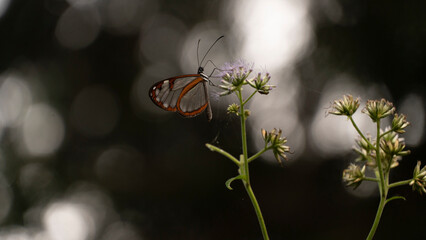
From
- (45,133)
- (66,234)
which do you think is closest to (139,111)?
(45,133)

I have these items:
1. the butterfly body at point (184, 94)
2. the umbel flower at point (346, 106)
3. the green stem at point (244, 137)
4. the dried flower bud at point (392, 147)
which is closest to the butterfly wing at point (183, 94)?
the butterfly body at point (184, 94)

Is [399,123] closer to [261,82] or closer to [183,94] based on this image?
[261,82]

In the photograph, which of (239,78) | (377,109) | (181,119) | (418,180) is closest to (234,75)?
(239,78)

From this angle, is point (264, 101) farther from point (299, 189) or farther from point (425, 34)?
point (425, 34)

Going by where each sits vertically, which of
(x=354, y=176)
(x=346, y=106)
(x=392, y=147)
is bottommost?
(x=354, y=176)

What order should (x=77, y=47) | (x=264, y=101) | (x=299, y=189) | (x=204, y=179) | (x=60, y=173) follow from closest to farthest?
1. (x=264, y=101)
2. (x=299, y=189)
3. (x=204, y=179)
4. (x=60, y=173)
5. (x=77, y=47)

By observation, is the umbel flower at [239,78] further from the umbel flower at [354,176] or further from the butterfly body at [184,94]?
the umbel flower at [354,176]
